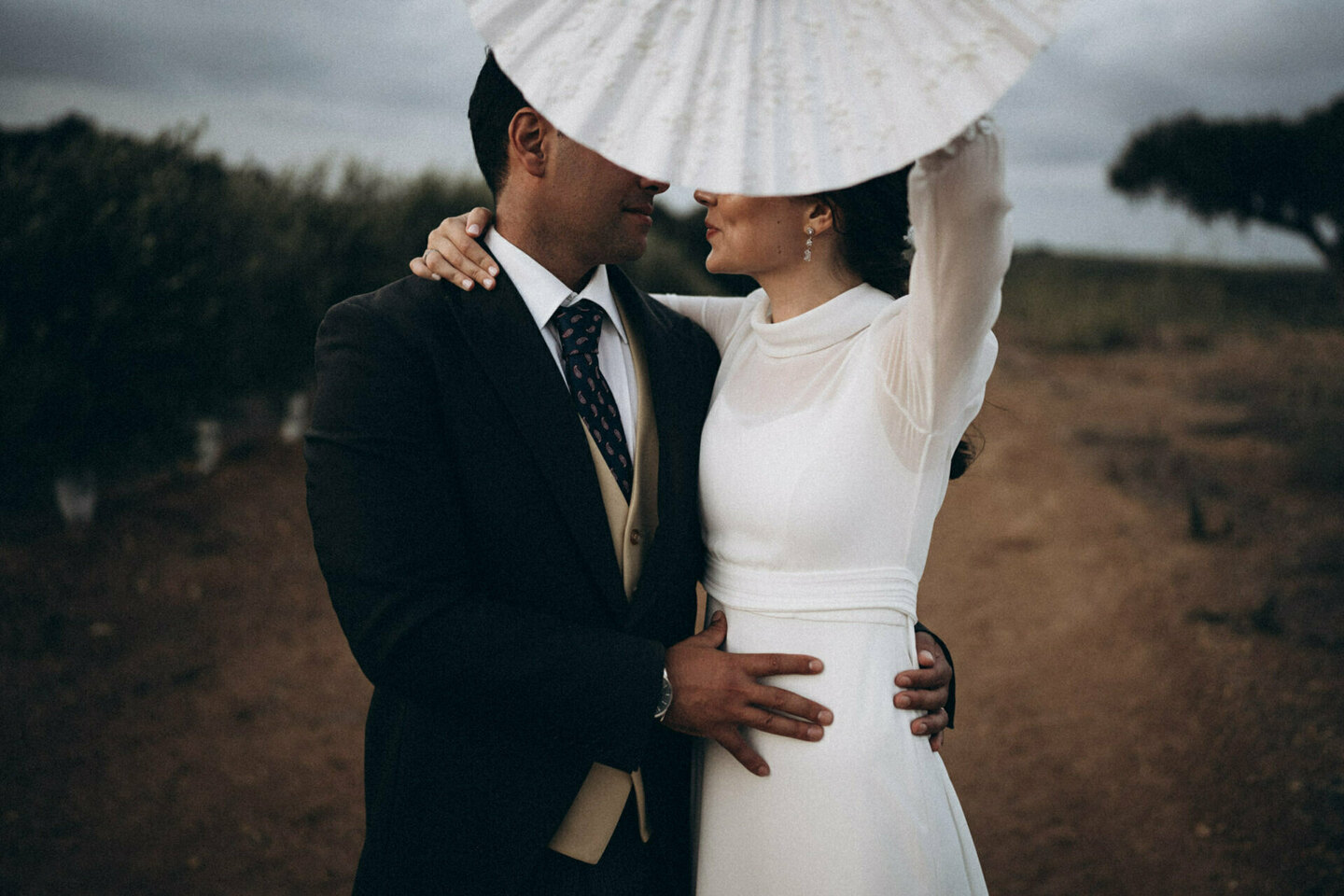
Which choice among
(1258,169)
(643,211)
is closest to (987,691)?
(643,211)

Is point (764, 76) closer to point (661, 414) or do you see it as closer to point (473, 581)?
point (661, 414)

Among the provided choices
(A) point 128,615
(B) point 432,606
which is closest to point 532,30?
(B) point 432,606

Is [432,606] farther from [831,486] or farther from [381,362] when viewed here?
[831,486]

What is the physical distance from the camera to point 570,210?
1.92 meters

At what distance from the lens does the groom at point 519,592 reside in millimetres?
1521

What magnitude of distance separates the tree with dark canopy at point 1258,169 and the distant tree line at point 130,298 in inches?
604

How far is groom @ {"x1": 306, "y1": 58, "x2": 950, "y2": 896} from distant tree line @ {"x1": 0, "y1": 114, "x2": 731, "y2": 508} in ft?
15.8

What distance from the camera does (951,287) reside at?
133cm

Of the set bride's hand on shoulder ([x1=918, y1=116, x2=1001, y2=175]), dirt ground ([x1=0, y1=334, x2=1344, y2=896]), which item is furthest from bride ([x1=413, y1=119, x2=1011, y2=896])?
dirt ground ([x1=0, y1=334, x2=1344, y2=896])

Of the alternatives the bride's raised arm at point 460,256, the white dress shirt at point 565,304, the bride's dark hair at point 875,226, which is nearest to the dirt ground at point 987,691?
the bride's dark hair at point 875,226

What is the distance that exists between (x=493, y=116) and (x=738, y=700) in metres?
1.46

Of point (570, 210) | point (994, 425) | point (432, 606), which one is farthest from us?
point (994, 425)

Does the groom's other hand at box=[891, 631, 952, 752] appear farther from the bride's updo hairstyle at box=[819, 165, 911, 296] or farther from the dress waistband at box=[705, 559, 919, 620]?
the bride's updo hairstyle at box=[819, 165, 911, 296]

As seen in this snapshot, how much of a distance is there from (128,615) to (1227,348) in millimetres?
13590
